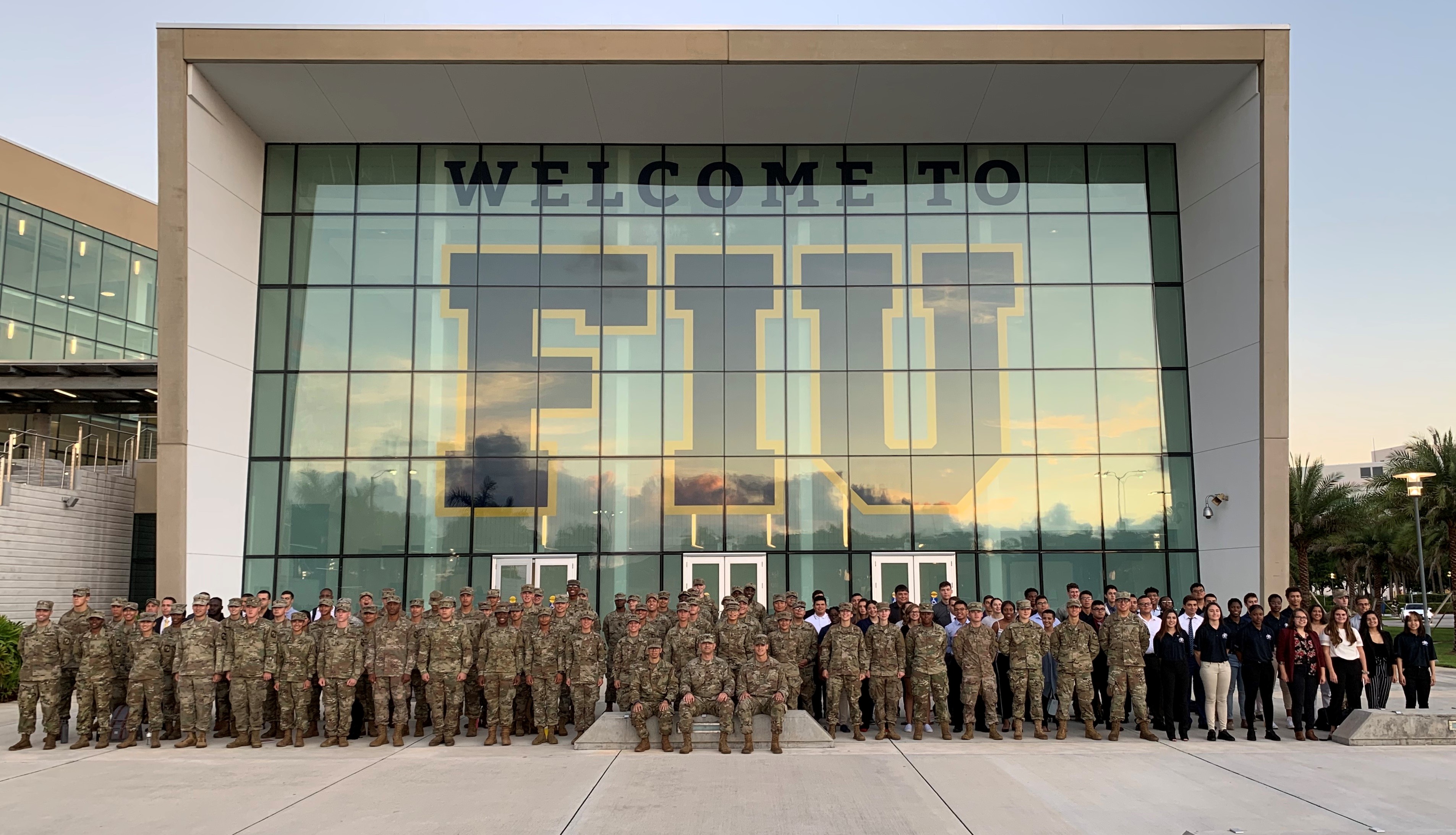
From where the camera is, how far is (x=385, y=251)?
2128cm

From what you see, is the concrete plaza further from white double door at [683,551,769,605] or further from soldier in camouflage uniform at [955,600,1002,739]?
white double door at [683,551,769,605]

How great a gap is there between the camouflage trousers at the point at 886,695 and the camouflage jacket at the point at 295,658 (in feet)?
21.9

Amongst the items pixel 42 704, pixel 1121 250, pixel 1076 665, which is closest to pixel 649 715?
pixel 1076 665

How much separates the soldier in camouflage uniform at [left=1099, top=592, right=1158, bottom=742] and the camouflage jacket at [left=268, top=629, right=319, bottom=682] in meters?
9.48

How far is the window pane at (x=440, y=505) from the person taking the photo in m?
20.2

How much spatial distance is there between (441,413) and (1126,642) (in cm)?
1381

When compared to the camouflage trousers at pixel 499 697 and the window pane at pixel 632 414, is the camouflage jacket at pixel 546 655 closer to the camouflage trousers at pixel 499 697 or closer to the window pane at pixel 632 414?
the camouflage trousers at pixel 499 697

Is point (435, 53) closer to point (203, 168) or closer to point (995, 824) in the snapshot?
point (203, 168)

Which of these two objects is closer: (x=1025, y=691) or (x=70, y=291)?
(x=1025, y=691)

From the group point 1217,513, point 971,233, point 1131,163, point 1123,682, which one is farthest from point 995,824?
point 1131,163

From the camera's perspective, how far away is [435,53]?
18891 millimetres

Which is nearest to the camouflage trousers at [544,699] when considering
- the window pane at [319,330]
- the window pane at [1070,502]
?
the window pane at [319,330]

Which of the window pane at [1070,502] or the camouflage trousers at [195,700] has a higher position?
the window pane at [1070,502]

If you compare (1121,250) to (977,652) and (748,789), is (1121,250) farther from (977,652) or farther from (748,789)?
(748,789)
